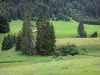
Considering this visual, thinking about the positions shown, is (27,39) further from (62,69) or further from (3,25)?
(3,25)

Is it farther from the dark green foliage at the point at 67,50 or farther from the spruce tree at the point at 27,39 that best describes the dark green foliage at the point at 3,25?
the dark green foliage at the point at 67,50

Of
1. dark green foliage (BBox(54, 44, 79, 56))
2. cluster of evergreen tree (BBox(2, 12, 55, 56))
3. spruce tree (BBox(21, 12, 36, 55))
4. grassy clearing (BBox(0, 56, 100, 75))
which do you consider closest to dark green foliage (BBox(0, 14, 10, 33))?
cluster of evergreen tree (BBox(2, 12, 55, 56))

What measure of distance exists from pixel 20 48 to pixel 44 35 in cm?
988

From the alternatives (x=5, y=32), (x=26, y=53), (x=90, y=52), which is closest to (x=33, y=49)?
(x=26, y=53)

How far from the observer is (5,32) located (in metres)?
164

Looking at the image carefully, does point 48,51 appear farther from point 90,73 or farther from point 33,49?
point 90,73

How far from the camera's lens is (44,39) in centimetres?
9069

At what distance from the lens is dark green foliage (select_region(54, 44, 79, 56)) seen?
3470 inches

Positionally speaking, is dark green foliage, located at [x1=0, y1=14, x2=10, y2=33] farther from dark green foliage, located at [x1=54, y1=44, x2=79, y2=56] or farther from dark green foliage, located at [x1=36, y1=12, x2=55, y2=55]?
dark green foliage, located at [x1=54, y1=44, x2=79, y2=56]

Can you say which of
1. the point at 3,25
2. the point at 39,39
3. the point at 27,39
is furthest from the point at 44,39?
the point at 3,25

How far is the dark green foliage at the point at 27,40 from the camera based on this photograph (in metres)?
88.6

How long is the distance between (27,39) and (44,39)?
16.4 feet

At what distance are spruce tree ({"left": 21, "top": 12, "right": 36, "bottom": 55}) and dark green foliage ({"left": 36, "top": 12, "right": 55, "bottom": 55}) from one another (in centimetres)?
206

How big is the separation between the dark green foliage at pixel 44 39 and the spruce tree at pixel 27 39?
6.76 feet
